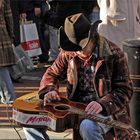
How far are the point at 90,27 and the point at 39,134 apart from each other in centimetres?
91

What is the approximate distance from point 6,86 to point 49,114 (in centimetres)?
248

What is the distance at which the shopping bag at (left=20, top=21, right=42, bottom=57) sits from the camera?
8952mm

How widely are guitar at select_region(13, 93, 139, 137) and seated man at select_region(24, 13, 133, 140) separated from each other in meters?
0.06

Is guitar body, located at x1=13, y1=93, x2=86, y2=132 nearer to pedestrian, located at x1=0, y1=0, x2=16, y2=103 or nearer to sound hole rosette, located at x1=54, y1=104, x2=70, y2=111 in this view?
sound hole rosette, located at x1=54, y1=104, x2=70, y2=111

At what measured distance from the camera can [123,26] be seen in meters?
5.24

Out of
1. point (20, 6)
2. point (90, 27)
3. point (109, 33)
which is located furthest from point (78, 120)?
point (20, 6)

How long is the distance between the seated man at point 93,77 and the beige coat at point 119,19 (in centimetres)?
131

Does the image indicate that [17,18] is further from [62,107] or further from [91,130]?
[91,130]

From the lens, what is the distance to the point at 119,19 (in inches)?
204

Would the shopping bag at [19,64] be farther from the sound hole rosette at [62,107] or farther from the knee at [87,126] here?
the knee at [87,126]

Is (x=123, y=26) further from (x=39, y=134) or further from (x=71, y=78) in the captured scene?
(x=39, y=134)

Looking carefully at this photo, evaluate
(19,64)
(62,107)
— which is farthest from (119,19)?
(19,64)

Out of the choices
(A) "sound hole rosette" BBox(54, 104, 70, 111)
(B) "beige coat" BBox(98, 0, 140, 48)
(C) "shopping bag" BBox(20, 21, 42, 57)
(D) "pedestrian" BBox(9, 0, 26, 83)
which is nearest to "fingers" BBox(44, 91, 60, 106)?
(A) "sound hole rosette" BBox(54, 104, 70, 111)

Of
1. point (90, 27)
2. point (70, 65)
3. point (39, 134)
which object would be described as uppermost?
point (90, 27)
